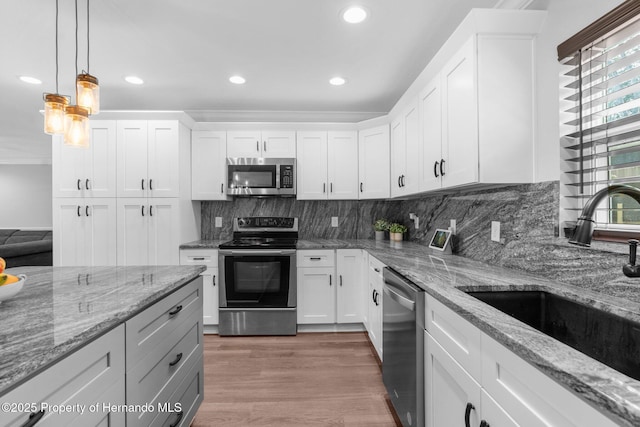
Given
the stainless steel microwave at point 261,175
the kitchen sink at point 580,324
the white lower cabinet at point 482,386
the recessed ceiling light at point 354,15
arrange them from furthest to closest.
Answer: the stainless steel microwave at point 261,175 → the recessed ceiling light at point 354,15 → the kitchen sink at point 580,324 → the white lower cabinet at point 482,386

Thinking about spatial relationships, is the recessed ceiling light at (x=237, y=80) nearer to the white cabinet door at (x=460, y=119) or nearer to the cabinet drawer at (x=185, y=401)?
the white cabinet door at (x=460, y=119)

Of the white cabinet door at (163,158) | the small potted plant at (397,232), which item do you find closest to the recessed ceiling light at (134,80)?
the white cabinet door at (163,158)

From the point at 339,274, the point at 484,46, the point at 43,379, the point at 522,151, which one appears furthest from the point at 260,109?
the point at 43,379

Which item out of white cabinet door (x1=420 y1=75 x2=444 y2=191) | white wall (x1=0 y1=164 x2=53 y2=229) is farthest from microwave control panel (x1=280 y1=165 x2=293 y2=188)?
white wall (x1=0 y1=164 x2=53 y2=229)

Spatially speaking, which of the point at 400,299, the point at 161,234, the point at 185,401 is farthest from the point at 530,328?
the point at 161,234

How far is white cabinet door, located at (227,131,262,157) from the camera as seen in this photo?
3.28 meters

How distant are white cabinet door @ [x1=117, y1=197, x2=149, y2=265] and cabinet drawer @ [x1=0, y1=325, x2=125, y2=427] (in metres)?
2.30

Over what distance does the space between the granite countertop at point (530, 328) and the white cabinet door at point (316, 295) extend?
44.2 inches

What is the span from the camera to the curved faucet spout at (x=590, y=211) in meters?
0.79

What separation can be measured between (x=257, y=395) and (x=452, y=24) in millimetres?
2849

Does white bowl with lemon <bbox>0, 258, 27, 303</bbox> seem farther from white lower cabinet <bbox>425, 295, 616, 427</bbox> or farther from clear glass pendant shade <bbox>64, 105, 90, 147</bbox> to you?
white lower cabinet <bbox>425, 295, 616, 427</bbox>

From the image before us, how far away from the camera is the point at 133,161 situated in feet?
9.79

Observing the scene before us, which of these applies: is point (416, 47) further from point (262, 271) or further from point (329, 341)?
point (329, 341)

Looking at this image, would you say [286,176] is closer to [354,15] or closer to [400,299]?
[354,15]
